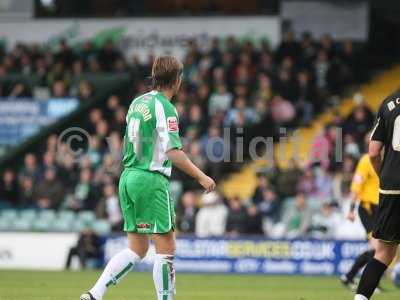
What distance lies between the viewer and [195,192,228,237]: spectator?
20.8 m

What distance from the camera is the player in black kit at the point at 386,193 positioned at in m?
9.57

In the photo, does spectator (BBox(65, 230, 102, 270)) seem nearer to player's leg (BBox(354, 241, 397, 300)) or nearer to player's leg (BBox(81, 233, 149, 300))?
player's leg (BBox(81, 233, 149, 300))

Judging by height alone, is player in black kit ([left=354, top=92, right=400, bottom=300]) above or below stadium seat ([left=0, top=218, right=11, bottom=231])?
above

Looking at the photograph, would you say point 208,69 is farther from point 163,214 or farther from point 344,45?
point 163,214

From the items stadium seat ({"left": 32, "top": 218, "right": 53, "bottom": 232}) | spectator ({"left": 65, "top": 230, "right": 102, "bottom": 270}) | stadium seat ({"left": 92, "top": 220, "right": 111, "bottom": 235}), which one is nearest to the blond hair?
spectator ({"left": 65, "top": 230, "right": 102, "bottom": 270})

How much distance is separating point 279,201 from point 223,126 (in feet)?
9.25

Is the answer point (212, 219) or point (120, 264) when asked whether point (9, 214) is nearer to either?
point (212, 219)

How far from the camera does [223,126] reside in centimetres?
2327

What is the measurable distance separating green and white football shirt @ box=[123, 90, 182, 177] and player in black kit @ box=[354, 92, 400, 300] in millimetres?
1842

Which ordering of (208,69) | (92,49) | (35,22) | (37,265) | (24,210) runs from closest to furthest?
(37,265)
(24,210)
(208,69)
(92,49)
(35,22)

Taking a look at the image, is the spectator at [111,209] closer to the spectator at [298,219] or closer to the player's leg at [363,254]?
the spectator at [298,219]

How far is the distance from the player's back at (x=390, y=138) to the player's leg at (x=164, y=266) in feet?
6.44

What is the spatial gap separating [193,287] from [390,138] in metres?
6.44

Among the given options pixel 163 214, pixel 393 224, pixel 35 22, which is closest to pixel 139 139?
pixel 163 214
